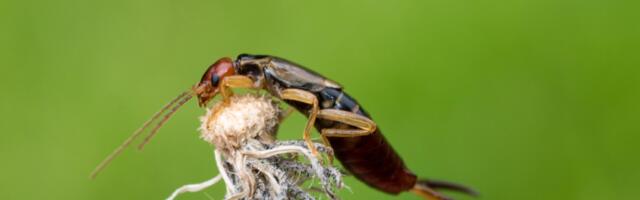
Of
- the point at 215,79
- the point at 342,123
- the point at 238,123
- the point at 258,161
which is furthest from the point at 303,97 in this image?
the point at 258,161

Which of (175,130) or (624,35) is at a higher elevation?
(624,35)

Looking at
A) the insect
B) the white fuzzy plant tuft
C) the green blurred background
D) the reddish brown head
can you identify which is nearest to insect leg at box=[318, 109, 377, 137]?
the insect

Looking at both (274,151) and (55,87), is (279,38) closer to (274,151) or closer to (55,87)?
(55,87)

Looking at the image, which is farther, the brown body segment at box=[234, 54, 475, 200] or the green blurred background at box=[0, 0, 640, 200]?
the green blurred background at box=[0, 0, 640, 200]

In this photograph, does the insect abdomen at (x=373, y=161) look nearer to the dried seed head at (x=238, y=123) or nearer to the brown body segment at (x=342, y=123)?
the brown body segment at (x=342, y=123)

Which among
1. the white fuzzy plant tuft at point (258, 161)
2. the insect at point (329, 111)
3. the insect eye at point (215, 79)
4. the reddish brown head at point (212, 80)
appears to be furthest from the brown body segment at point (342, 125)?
the white fuzzy plant tuft at point (258, 161)

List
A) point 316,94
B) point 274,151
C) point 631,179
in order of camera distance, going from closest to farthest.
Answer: point 274,151 → point 316,94 → point 631,179

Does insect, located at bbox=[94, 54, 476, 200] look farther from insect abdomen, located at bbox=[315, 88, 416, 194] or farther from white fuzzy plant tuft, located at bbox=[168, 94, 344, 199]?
white fuzzy plant tuft, located at bbox=[168, 94, 344, 199]

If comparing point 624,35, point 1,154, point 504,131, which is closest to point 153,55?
point 1,154

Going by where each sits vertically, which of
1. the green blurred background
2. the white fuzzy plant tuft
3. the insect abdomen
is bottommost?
the green blurred background
